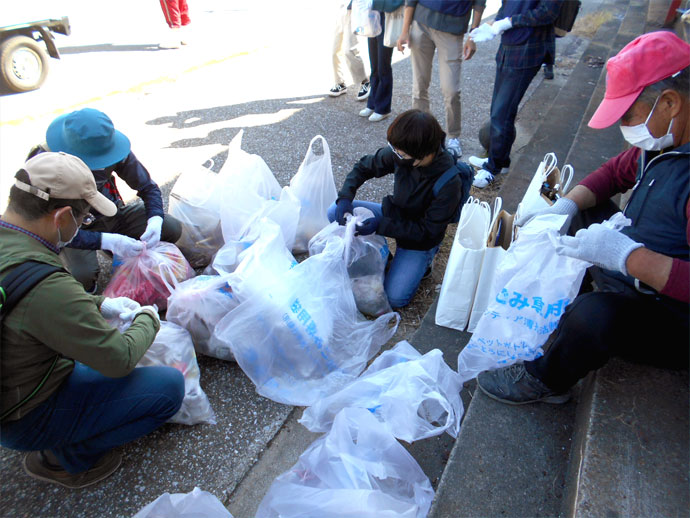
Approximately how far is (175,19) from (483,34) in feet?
18.9

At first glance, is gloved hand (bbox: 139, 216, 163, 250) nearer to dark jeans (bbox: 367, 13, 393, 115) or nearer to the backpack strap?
the backpack strap

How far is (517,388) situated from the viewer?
1.88 meters

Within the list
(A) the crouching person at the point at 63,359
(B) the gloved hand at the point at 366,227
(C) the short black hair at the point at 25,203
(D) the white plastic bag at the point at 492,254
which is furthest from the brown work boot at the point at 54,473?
(D) the white plastic bag at the point at 492,254

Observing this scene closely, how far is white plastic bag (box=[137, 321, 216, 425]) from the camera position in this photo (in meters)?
1.91

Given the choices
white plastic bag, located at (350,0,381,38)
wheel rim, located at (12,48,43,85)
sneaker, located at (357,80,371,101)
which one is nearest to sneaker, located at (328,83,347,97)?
sneaker, located at (357,80,371,101)

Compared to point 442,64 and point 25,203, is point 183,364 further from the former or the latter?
point 442,64

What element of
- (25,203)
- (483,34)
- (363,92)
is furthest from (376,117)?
(25,203)

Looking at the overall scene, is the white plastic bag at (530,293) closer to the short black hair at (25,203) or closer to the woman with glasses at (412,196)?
the woman with glasses at (412,196)

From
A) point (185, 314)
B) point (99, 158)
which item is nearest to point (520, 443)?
point (185, 314)

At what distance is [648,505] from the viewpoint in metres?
1.31

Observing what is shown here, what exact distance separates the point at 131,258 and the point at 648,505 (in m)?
2.43

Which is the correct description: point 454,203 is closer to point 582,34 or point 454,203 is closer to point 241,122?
point 241,122

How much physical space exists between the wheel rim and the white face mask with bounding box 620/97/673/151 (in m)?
6.64

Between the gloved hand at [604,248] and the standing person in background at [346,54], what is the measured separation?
3930mm
